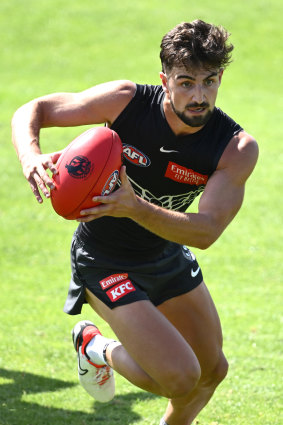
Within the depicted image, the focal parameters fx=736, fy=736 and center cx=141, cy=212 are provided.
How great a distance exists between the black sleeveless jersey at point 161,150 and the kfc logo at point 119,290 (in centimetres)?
30

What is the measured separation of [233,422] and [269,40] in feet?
67.3

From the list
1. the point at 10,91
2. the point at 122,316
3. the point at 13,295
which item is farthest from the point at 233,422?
the point at 10,91

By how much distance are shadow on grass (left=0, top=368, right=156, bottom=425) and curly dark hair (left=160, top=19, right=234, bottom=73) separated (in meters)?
2.87

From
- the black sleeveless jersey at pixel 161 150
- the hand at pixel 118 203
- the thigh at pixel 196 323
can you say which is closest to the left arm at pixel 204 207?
the hand at pixel 118 203

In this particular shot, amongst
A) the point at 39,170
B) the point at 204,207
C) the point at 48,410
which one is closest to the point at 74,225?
the point at 48,410

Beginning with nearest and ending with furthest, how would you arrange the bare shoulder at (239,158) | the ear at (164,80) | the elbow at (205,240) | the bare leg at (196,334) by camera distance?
the elbow at (205,240)
the bare shoulder at (239,158)
the ear at (164,80)
the bare leg at (196,334)

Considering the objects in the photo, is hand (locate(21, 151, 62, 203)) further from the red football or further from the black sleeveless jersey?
the black sleeveless jersey

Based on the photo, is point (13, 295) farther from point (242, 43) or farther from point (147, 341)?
point (242, 43)

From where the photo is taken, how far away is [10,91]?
20.0 metres

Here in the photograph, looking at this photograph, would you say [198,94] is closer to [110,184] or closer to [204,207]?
[204,207]

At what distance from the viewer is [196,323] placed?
17.4 ft

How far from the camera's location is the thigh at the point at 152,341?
4.74 metres

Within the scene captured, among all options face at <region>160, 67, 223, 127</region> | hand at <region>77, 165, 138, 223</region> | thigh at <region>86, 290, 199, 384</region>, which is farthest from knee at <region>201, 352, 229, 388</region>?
face at <region>160, 67, 223, 127</region>

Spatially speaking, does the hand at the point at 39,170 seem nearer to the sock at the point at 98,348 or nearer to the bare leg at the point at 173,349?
the bare leg at the point at 173,349
